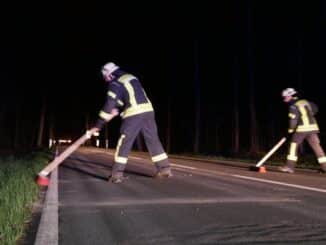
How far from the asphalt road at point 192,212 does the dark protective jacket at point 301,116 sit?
3863 mm

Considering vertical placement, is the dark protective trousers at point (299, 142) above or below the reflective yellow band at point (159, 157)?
above

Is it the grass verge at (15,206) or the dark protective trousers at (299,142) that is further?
the dark protective trousers at (299,142)

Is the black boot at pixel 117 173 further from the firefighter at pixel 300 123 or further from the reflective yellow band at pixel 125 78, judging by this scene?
the firefighter at pixel 300 123

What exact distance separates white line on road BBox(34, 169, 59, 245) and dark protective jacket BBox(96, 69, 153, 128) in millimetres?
2022

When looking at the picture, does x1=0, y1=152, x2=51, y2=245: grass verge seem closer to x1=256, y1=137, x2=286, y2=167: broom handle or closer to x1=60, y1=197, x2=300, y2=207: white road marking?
x1=60, y1=197, x2=300, y2=207: white road marking

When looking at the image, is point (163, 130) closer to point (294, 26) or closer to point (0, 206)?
point (294, 26)

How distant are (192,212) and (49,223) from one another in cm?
167

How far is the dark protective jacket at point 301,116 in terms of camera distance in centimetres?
1495

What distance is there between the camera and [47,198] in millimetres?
8914

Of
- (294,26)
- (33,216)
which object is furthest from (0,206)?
(294,26)

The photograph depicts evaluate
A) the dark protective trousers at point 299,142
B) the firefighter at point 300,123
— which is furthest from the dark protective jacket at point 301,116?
the dark protective trousers at point 299,142

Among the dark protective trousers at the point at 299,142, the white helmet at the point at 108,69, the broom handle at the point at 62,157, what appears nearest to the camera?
the broom handle at the point at 62,157

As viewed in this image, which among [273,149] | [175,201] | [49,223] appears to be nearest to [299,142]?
[273,149]

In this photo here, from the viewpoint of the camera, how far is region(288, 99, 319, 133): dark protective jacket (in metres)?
15.0
